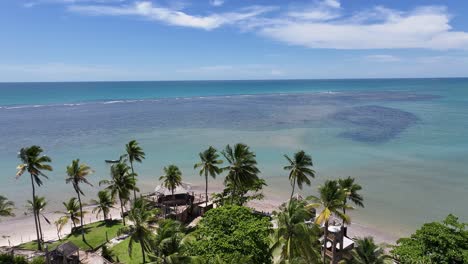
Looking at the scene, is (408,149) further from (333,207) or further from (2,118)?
(2,118)

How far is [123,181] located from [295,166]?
58.8 ft

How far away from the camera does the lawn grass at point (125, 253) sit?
29944mm

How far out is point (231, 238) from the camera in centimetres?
2134

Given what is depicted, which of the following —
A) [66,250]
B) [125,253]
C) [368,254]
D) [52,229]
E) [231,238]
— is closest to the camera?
[368,254]

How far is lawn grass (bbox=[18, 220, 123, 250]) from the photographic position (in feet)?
110

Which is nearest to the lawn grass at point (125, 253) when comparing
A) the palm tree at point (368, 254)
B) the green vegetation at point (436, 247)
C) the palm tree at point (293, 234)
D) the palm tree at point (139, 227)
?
the palm tree at point (139, 227)

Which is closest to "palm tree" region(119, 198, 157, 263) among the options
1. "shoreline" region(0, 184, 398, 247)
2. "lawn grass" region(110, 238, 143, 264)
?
"lawn grass" region(110, 238, 143, 264)

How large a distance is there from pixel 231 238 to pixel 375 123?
85653mm

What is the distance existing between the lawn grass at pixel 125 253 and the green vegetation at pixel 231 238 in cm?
949

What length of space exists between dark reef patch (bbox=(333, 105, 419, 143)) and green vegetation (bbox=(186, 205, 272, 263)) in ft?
191

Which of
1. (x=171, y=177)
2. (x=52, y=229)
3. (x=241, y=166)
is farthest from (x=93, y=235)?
(x=241, y=166)

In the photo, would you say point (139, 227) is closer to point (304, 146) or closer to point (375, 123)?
point (304, 146)

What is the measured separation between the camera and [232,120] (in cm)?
10519

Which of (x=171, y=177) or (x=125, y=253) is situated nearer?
(x=125, y=253)
